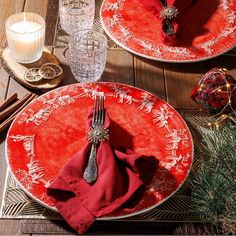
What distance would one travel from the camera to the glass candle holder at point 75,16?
113 cm

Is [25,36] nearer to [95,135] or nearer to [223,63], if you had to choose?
[95,135]

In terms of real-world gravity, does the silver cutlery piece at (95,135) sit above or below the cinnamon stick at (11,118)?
above

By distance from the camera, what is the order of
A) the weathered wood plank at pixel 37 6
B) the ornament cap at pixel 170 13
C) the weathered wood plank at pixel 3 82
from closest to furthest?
the weathered wood plank at pixel 3 82, the ornament cap at pixel 170 13, the weathered wood plank at pixel 37 6

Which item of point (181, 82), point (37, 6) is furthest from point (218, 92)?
point (37, 6)

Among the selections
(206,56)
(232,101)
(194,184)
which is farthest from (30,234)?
(206,56)

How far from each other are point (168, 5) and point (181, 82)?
0.66 ft

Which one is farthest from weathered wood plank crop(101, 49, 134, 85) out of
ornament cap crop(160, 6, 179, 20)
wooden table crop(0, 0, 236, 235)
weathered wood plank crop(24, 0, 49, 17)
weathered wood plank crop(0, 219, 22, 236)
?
weathered wood plank crop(0, 219, 22, 236)

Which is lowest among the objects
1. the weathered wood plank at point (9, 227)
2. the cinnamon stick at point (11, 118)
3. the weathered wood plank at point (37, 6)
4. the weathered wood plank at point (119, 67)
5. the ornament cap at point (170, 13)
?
the weathered wood plank at point (9, 227)

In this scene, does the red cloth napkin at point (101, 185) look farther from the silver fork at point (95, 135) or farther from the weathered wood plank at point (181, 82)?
the weathered wood plank at point (181, 82)

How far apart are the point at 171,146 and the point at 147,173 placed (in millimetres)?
100

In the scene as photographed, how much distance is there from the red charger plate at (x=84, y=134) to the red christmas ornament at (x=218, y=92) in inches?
2.6

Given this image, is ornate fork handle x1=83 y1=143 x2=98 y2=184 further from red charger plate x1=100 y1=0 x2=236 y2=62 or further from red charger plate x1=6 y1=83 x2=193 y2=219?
red charger plate x1=100 y1=0 x2=236 y2=62

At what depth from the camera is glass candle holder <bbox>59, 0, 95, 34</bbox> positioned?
3.70ft

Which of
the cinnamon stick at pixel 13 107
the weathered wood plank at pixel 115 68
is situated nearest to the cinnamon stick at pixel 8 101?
the cinnamon stick at pixel 13 107
